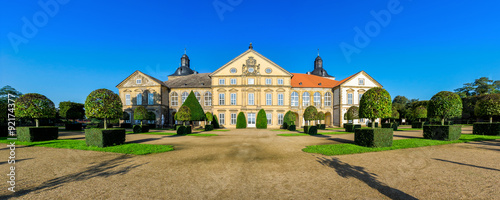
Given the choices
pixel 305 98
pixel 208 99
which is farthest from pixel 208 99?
pixel 305 98

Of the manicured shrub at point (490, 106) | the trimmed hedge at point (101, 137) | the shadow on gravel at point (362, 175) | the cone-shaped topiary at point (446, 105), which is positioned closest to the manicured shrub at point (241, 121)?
the trimmed hedge at point (101, 137)

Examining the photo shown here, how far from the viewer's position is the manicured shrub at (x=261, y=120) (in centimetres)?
3095

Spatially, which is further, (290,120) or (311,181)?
(290,120)

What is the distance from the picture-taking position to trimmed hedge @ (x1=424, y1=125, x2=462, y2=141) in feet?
41.0

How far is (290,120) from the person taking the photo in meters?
27.5

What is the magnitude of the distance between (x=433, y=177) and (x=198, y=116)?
2341 centimetres

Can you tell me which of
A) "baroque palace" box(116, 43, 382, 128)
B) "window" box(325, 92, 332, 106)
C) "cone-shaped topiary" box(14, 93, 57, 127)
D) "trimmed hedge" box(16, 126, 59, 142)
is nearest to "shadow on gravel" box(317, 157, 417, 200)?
"trimmed hedge" box(16, 126, 59, 142)

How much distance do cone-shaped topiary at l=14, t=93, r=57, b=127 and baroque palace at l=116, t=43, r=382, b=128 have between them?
70.3 feet

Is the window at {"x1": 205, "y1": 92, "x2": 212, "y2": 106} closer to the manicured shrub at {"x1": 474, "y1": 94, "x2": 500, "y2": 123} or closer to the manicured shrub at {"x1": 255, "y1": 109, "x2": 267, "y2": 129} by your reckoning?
the manicured shrub at {"x1": 255, "y1": 109, "x2": 267, "y2": 129}

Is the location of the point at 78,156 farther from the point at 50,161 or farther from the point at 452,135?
the point at 452,135

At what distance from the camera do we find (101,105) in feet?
38.7

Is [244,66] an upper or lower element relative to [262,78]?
upper

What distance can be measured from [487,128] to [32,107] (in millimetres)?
38214

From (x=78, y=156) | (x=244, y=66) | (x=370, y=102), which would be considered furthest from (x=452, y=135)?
(x=244, y=66)
